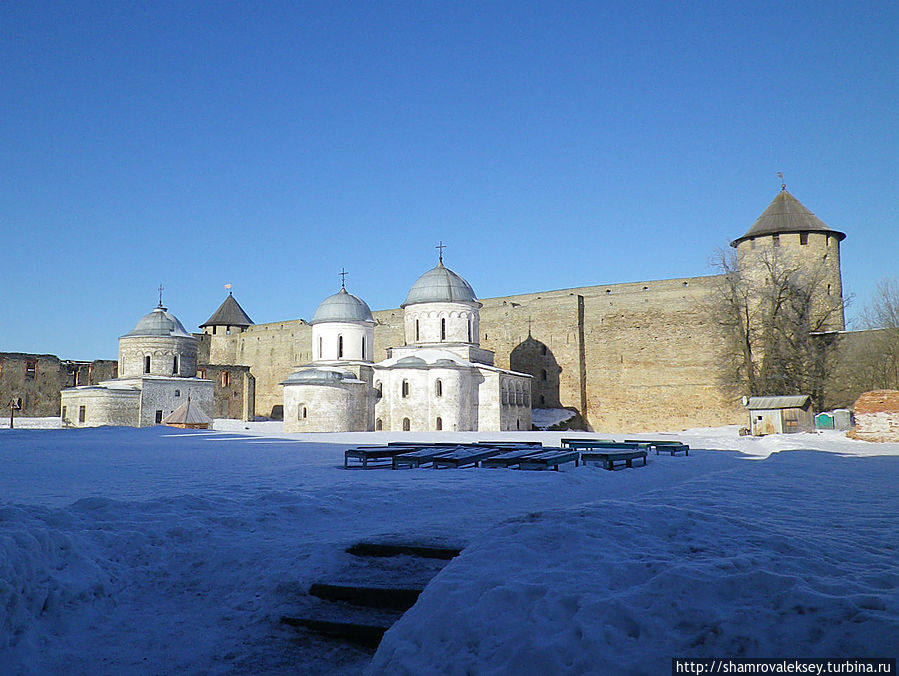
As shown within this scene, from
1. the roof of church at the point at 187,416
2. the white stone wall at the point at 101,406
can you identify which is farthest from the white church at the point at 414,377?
the white stone wall at the point at 101,406

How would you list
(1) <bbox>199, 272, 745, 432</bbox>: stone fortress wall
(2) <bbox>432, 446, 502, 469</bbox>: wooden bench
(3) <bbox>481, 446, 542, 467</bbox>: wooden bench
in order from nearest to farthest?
(3) <bbox>481, 446, 542, 467</bbox>: wooden bench < (2) <bbox>432, 446, 502, 469</bbox>: wooden bench < (1) <bbox>199, 272, 745, 432</bbox>: stone fortress wall

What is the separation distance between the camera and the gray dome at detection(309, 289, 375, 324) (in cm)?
2909

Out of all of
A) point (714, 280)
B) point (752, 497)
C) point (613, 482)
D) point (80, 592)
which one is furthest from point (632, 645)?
point (714, 280)

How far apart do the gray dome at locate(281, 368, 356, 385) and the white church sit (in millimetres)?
36

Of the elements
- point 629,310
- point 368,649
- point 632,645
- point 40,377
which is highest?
point 629,310

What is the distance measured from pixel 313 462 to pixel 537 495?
201 inches

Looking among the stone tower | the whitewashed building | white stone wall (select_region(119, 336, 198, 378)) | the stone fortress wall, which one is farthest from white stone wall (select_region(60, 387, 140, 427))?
the stone tower

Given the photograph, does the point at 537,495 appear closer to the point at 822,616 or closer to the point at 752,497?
the point at 752,497

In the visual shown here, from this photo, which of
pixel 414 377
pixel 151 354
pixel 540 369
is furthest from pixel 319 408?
pixel 540 369

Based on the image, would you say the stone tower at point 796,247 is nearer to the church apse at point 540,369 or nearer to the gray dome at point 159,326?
the church apse at point 540,369

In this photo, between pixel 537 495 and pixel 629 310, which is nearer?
pixel 537 495

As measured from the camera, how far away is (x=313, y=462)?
11.4m

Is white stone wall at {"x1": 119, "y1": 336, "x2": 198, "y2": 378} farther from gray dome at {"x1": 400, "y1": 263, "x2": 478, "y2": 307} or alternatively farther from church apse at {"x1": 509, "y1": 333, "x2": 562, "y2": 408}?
church apse at {"x1": 509, "y1": 333, "x2": 562, "y2": 408}

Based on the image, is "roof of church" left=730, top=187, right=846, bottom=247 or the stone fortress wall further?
the stone fortress wall
